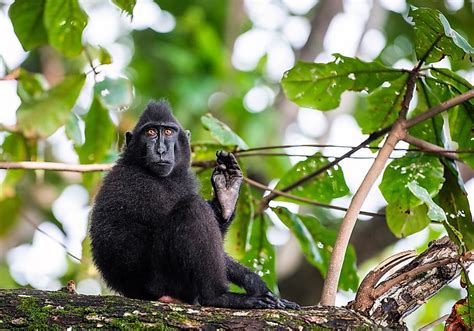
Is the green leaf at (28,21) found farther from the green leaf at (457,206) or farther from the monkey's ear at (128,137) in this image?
the green leaf at (457,206)

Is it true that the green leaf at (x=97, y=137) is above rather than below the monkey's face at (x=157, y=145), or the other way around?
above

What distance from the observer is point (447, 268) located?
5.07 m

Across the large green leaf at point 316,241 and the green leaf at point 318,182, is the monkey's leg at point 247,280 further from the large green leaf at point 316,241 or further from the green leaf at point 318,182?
the green leaf at point 318,182

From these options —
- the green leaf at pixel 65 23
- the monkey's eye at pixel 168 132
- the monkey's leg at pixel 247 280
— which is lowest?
the monkey's leg at pixel 247 280

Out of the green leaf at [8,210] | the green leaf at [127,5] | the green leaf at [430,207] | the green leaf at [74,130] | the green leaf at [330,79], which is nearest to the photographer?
A: the green leaf at [430,207]

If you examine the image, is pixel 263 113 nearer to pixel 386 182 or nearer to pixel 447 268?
pixel 386 182

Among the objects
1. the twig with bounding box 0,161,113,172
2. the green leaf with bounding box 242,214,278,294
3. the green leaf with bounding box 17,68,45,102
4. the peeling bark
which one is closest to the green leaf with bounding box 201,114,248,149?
the green leaf with bounding box 242,214,278,294

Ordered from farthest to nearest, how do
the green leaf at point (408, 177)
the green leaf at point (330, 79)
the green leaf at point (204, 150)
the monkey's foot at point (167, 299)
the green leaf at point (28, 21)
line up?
the green leaf at point (204, 150)
the green leaf at point (28, 21)
the green leaf at point (330, 79)
the green leaf at point (408, 177)
the monkey's foot at point (167, 299)

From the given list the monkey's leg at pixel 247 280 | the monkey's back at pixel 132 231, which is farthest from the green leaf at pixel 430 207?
the monkey's back at pixel 132 231

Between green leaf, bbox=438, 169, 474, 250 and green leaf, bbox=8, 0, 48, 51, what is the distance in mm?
3770

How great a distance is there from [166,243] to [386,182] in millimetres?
2003

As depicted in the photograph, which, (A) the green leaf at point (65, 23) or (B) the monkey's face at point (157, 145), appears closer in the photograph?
(B) the monkey's face at point (157, 145)

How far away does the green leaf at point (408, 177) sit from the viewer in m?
6.12

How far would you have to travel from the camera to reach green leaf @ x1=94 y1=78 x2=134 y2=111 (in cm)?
677
